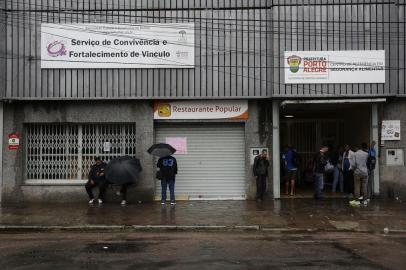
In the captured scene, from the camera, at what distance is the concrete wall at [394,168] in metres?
16.2

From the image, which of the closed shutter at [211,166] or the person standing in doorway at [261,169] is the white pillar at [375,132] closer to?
the person standing in doorway at [261,169]

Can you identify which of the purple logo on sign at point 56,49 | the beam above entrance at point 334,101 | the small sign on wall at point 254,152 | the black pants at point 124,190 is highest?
the purple logo on sign at point 56,49

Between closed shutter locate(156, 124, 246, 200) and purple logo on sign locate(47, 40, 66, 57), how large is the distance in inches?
149

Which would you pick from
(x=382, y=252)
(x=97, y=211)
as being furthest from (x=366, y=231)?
(x=97, y=211)

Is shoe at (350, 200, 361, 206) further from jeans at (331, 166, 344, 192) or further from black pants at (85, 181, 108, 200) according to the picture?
black pants at (85, 181, 108, 200)

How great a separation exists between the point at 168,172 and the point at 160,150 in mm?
697

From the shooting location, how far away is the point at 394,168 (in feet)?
53.3

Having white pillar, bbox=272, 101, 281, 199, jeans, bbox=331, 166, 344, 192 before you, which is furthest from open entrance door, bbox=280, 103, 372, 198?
white pillar, bbox=272, 101, 281, 199

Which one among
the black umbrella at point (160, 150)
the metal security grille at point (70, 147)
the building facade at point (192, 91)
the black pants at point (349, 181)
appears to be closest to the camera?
the black umbrella at point (160, 150)

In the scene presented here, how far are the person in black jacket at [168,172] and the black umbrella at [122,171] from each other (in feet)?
2.36

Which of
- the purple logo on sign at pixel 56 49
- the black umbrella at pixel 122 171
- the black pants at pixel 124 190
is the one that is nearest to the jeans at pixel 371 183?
the black umbrella at pixel 122 171

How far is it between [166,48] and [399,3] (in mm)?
7284

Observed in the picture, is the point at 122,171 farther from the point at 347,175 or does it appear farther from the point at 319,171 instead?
the point at 347,175

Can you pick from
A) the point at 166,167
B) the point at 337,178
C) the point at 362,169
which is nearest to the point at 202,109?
the point at 166,167
